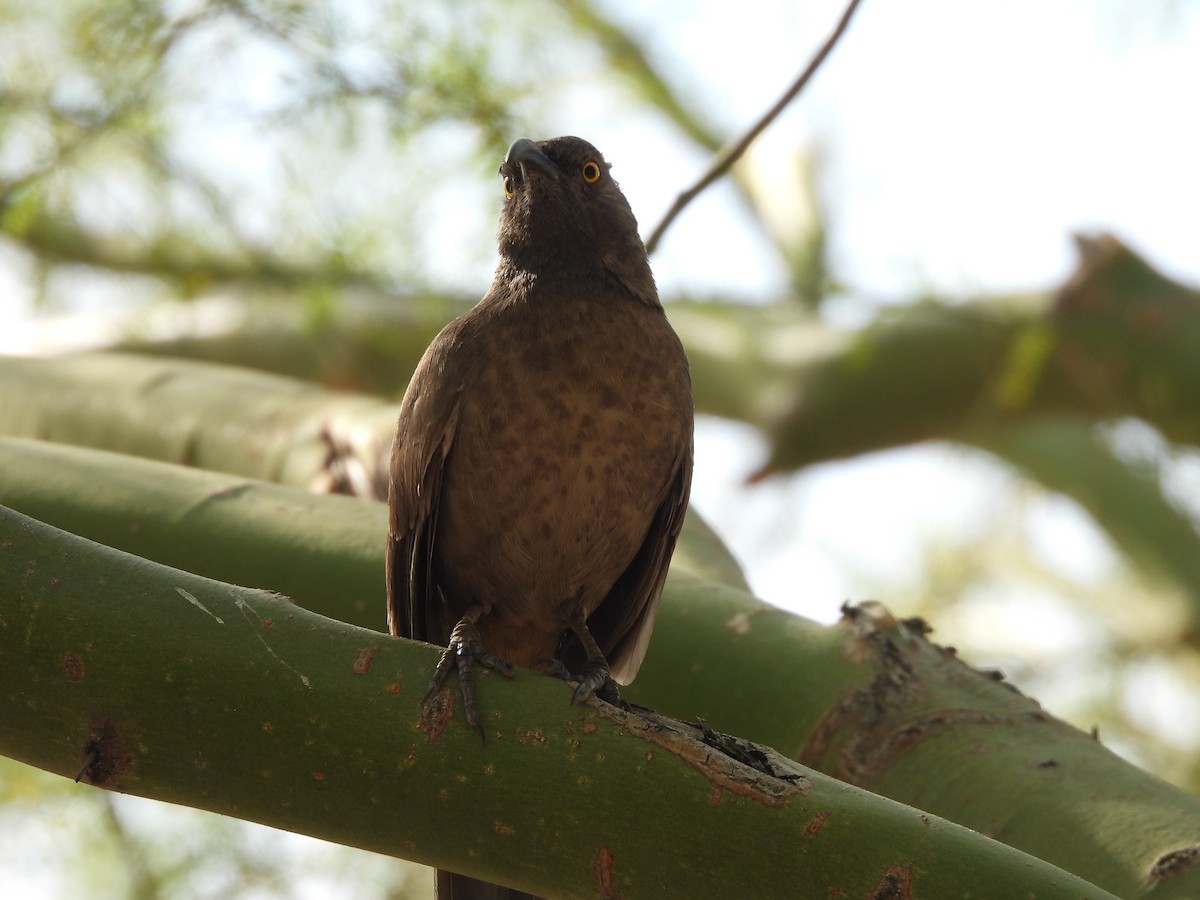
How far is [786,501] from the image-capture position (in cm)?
638

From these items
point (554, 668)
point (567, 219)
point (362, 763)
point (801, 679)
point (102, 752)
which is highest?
point (567, 219)

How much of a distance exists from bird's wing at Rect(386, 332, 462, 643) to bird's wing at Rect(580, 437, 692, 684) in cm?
48

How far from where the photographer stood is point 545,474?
3.16 meters

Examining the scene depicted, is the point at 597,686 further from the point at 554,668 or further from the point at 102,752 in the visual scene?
the point at 102,752

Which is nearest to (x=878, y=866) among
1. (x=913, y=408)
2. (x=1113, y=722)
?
(x=913, y=408)

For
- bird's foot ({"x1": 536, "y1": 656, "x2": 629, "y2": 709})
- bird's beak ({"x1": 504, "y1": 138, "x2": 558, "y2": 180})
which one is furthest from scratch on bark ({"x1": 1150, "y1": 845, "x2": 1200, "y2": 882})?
bird's beak ({"x1": 504, "y1": 138, "x2": 558, "y2": 180})

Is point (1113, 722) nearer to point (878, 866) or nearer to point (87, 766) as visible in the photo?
point (878, 866)

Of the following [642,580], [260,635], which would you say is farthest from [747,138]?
[260,635]

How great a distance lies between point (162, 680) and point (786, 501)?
4765mm

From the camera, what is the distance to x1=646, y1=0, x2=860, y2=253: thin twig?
3.26 meters

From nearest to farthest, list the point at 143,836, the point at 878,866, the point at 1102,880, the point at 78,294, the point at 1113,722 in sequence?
the point at 878,866 < the point at 1102,880 < the point at 143,836 < the point at 78,294 < the point at 1113,722

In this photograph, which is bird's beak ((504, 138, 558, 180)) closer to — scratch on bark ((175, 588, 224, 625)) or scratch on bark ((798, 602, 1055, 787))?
scratch on bark ((798, 602, 1055, 787))

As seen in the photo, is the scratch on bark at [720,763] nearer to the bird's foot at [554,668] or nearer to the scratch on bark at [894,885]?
the scratch on bark at [894,885]

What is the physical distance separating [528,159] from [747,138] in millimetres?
654
